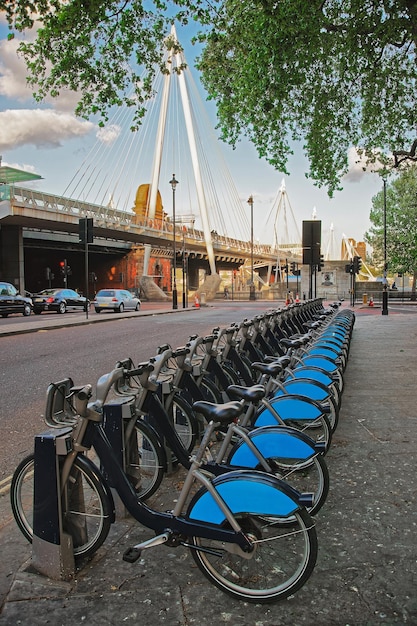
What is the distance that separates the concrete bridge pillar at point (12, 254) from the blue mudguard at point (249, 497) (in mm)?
43018

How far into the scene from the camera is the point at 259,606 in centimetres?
250

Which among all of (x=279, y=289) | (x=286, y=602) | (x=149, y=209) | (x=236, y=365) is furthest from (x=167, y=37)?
(x=279, y=289)

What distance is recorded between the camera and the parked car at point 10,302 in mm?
27422

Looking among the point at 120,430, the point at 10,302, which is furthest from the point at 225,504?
the point at 10,302

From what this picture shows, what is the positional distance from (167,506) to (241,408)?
49.9 inches

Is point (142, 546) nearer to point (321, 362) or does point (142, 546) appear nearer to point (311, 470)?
point (311, 470)

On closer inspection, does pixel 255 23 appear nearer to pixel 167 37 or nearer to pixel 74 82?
pixel 167 37

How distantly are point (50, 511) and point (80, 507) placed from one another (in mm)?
207

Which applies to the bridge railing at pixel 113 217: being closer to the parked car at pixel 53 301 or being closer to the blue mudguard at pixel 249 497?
the parked car at pixel 53 301

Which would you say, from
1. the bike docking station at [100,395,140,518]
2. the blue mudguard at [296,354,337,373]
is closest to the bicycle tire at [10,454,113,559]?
the bike docking station at [100,395,140,518]

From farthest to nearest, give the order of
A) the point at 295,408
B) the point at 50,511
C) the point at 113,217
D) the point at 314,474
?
the point at 113,217, the point at 295,408, the point at 314,474, the point at 50,511

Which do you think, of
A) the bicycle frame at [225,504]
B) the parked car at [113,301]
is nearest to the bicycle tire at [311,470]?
the bicycle frame at [225,504]

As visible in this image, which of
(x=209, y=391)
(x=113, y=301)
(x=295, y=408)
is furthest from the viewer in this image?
(x=113, y=301)

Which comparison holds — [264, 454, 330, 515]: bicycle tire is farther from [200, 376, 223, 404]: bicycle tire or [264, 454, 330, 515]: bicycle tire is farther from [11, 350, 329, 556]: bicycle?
[200, 376, 223, 404]: bicycle tire
